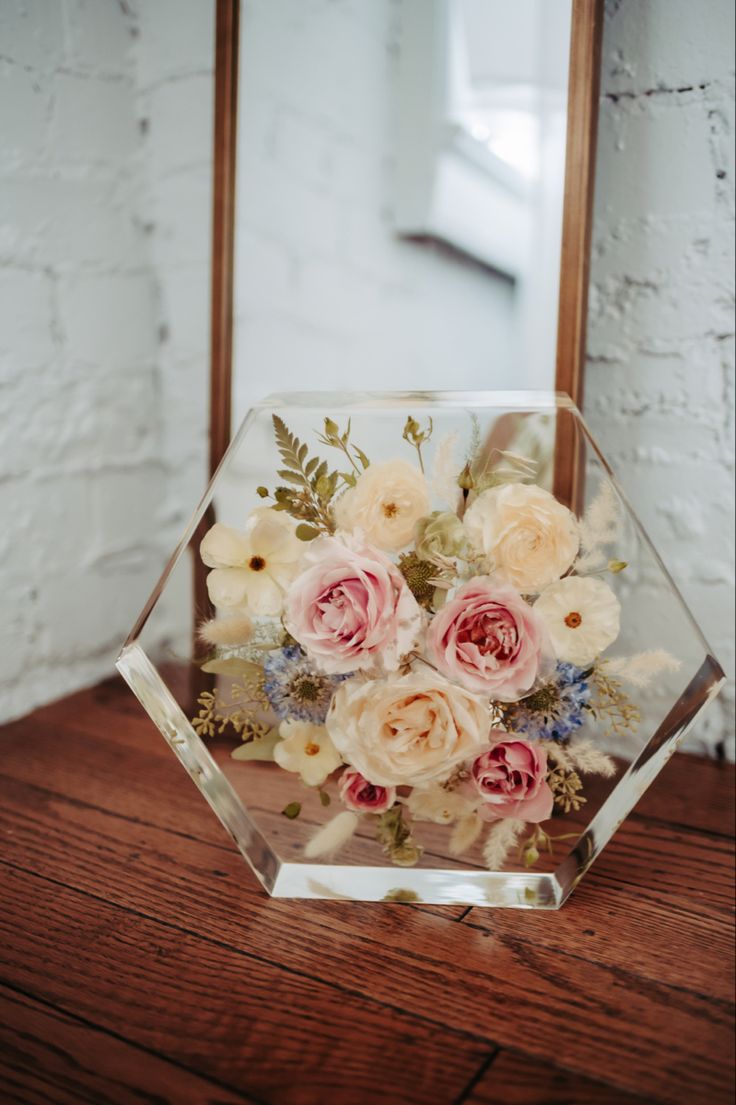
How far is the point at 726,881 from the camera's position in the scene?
0.77 meters

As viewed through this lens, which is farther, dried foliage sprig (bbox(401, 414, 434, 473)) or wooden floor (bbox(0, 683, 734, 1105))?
dried foliage sprig (bbox(401, 414, 434, 473))

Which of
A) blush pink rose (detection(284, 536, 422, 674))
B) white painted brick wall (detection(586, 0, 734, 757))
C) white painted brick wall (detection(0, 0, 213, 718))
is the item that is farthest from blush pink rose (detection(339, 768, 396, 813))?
white painted brick wall (detection(0, 0, 213, 718))

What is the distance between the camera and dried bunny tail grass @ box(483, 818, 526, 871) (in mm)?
701

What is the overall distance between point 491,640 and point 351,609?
3.8 inches

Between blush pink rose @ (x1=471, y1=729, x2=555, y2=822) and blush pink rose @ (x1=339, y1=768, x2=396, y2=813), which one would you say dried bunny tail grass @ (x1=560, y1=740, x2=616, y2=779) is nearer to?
blush pink rose @ (x1=471, y1=729, x2=555, y2=822)

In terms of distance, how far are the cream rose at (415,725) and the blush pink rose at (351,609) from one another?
20 millimetres

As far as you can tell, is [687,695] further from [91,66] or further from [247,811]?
[91,66]

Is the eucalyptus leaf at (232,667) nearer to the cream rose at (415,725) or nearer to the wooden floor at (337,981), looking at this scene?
the cream rose at (415,725)

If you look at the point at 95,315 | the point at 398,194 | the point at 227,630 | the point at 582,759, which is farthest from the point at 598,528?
the point at 95,315

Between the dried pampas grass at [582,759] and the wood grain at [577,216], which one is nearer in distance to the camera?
the dried pampas grass at [582,759]

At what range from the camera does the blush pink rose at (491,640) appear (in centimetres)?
61

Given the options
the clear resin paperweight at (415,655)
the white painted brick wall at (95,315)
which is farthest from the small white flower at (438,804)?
the white painted brick wall at (95,315)

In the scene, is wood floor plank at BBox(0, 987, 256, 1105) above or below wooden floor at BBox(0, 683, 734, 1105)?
below

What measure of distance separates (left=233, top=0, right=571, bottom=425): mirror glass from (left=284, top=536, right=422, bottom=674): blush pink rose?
1.32ft
